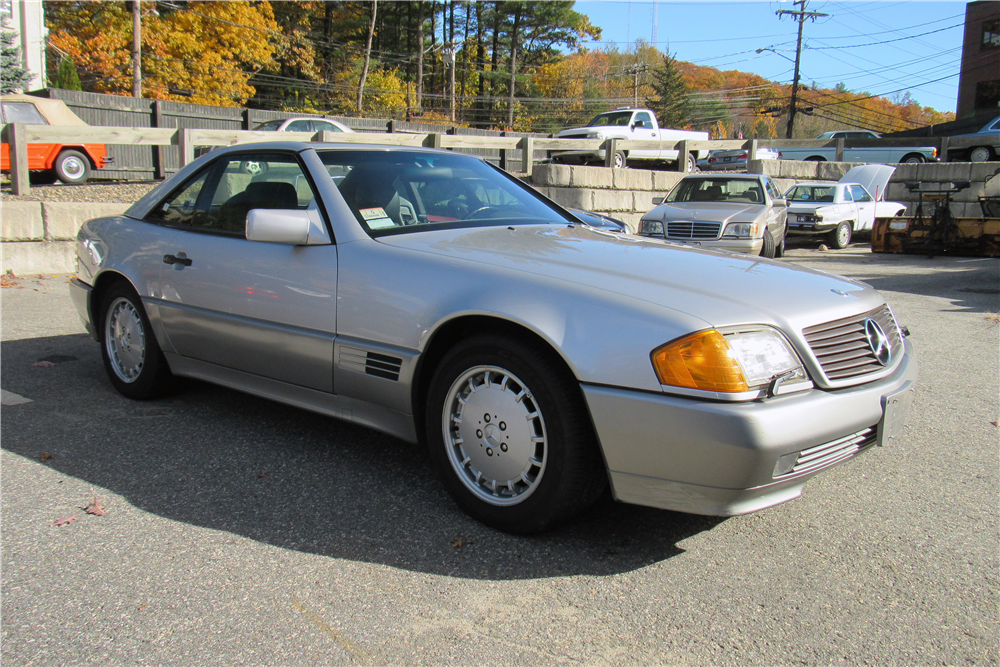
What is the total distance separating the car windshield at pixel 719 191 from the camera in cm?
1276

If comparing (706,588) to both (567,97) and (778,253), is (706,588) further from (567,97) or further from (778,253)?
(567,97)

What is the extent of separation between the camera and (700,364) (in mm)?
2406

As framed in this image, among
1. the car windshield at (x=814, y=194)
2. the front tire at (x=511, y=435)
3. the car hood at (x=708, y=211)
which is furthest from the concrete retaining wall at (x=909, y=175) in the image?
the front tire at (x=511, y=435)

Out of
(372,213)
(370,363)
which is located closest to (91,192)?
(372,213)

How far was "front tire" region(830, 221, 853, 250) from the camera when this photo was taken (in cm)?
1734

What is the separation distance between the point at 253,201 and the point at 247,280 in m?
0.48

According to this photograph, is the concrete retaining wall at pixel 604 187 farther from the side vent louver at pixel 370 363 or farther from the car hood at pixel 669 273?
the side vent louver at pixel 370 363

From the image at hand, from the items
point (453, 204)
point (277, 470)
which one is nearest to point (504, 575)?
point (277, 470)

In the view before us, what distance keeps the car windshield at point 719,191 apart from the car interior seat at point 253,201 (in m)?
9.96

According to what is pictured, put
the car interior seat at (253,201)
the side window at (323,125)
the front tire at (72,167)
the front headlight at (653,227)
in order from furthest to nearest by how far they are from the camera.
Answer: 1. the side window at (323,125)
2. the front tire at (72,167)
3. the front headlight at (653,227)
4. the car interior seat at (253,201)

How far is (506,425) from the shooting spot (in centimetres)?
280

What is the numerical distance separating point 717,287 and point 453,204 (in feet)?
5.07

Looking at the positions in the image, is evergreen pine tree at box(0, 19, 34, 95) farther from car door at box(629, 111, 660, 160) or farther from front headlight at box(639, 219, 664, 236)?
front headlight at box(639, 219, 664, 236)

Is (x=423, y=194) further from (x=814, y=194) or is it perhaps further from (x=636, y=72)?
(x=636, y=72)
